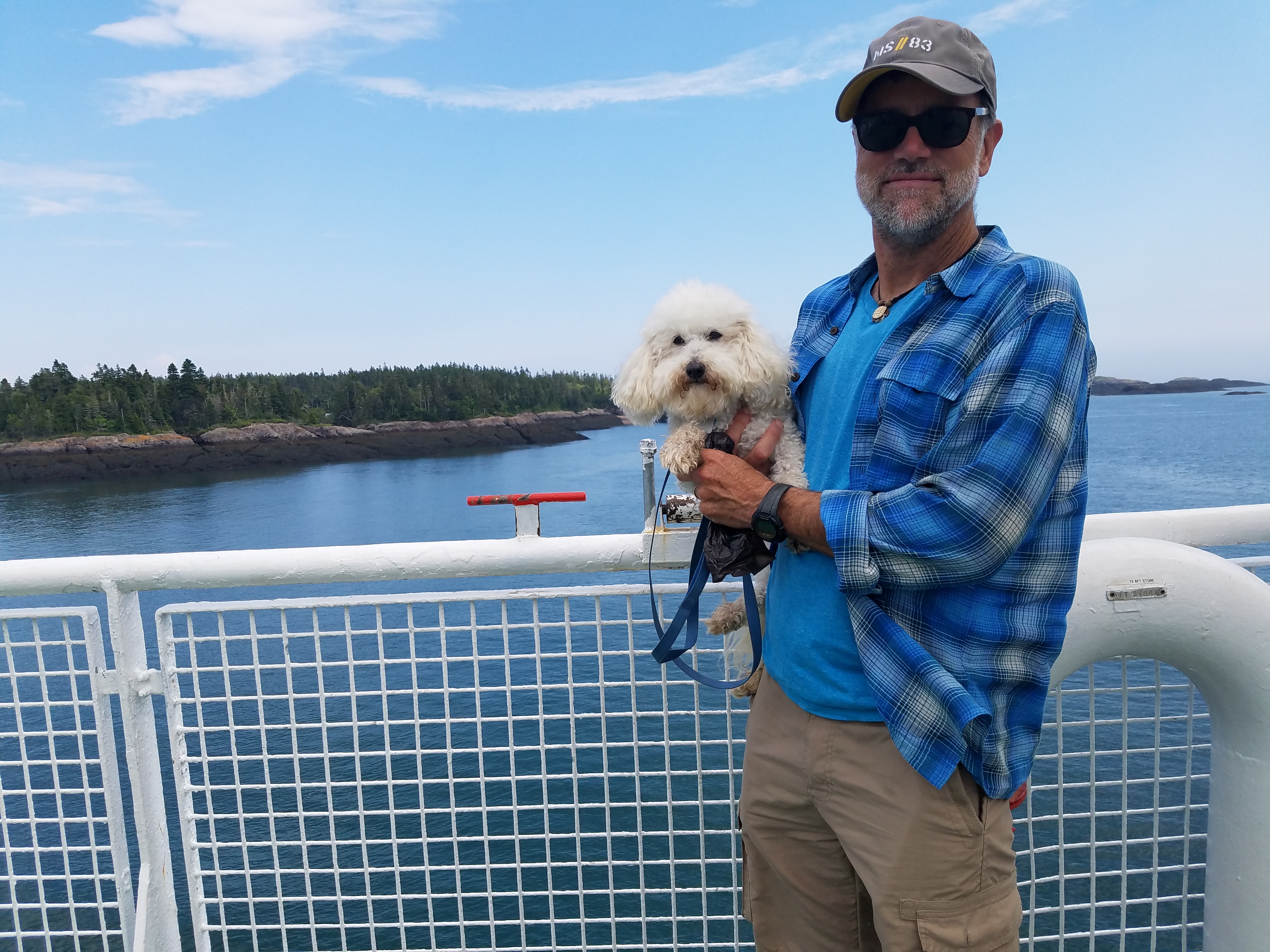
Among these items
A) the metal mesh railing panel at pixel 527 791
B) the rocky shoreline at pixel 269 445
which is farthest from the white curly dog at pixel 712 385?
the rocky shoreline at pixel 269 445

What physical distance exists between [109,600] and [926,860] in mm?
1844

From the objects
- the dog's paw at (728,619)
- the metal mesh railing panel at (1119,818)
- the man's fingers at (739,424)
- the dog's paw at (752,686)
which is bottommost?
the metal mesh railing panel at (1119,818)

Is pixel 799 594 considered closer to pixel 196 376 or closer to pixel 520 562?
pixel 520 562

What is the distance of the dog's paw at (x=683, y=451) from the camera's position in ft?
5.77

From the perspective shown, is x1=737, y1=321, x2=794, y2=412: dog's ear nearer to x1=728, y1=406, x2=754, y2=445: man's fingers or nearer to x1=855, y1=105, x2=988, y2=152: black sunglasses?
x1=728, y1=406, x2=754, y2=445: man's fingers

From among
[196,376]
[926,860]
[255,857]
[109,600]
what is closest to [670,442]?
[926,860]

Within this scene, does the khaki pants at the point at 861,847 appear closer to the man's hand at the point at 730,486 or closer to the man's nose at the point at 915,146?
the man's hand at the point at 730,486

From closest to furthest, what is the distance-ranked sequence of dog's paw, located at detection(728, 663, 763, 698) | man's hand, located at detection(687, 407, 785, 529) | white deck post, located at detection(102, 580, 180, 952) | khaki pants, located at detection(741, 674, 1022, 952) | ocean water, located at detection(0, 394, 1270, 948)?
khaki pants, located at detection(741, 674, 1022, 952)
man's hand, located at detection(687, 407, 785, 529)
dog's paw, located at detection(728, 663, 763, 698)
white deck post, located at detection(102, 580, 180, 952)
ocean water, located at detection(0, 394, 1270, 948)

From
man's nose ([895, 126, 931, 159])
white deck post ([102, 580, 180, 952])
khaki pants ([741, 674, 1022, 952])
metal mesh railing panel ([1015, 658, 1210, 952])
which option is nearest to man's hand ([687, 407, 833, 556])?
khaki pants ([741, 674, 1022, 952])

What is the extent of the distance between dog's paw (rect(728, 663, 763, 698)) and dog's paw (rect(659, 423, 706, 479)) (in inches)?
17.4

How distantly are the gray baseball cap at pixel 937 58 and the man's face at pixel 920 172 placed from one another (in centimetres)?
3

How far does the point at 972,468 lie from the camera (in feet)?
4.01

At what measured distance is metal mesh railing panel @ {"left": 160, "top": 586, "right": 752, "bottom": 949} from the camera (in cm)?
198

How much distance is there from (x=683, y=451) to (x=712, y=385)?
0.59ft
